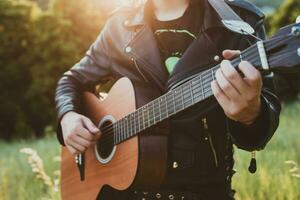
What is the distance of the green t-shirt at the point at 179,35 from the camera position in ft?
8.30

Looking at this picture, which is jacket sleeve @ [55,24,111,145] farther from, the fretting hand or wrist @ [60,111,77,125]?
the fretting hand

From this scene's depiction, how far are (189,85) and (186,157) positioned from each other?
0.36 metres

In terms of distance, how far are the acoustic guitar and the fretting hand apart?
3 centimetres

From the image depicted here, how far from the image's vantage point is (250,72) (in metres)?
1.88

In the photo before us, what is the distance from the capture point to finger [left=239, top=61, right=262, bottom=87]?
6.15ft

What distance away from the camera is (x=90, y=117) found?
312cm

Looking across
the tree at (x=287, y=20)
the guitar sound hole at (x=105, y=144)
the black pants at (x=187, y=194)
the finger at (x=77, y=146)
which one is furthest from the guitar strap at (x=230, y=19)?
the tree at (x=287, y=20)

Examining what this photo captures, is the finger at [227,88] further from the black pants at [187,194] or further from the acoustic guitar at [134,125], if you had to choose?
the black pants at [187,194]

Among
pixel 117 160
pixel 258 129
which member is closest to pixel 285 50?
pixel 258 129

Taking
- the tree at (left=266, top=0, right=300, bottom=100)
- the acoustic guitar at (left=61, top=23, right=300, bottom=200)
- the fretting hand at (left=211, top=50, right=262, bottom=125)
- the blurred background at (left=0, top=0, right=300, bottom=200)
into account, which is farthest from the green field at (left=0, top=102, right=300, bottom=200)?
the tree at (left=266, top=0, right=300, bottom=100)

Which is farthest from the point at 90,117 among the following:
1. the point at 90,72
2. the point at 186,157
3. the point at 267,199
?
the point at 267,199

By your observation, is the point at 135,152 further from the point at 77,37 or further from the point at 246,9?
the point at 77,37

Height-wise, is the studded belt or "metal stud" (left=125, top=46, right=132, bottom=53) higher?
"metal stud" (left=125, top=46, right=132, bottom=53)

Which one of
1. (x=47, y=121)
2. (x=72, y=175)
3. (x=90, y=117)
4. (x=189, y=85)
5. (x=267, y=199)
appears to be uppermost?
(x=189, y=85)
